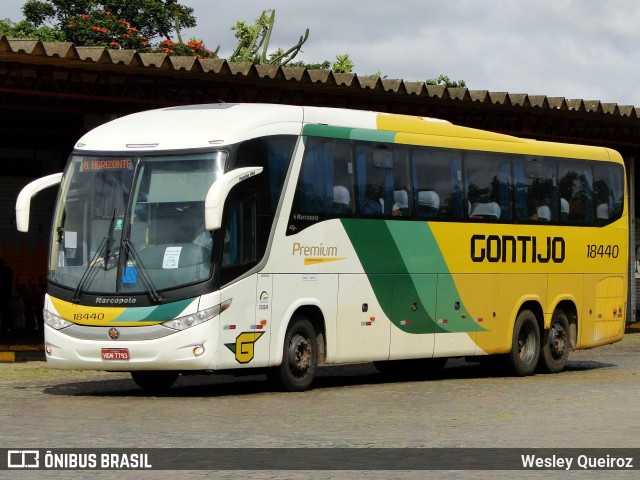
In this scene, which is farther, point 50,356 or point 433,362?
point 433,362

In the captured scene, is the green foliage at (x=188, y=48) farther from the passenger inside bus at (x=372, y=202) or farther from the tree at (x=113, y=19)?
the passenger inside bus at (x=372, y=202)

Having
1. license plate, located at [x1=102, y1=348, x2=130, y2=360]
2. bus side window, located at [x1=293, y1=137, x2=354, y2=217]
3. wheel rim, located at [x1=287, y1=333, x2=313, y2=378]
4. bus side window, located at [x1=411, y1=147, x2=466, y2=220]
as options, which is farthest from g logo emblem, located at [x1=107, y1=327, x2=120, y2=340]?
bus side window, located at [x1=411, y1=147, x2=466, y2=220]

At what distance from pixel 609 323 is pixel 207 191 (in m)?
10.0

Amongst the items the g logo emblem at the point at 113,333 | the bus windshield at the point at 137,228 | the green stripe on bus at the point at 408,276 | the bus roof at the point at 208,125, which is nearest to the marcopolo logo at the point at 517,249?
the green stripe on bus at the point at 408,276

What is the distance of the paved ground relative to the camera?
1300cm

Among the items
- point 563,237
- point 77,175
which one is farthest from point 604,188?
point 77,175

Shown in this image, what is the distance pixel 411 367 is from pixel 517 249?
2.53 m

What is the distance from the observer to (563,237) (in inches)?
948

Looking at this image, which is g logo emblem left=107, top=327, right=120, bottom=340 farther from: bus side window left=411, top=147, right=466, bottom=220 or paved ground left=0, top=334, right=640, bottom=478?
bus side window left=411, top=147, right=466, bottom=220

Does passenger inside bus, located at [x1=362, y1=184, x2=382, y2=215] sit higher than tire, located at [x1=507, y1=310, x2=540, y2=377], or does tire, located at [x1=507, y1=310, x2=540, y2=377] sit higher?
passenger inside bus, located at [x1=362, y1=184, x2=382, y2=215]

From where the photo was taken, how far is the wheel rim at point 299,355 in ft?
61.5

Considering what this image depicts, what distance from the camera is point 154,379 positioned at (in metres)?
19.2

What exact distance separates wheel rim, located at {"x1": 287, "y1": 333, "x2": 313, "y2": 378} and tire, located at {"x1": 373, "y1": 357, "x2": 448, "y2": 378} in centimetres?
408

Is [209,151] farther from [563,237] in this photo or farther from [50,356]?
[563,237]
